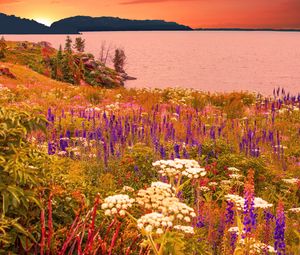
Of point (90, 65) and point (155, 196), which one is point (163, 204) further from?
point (90, 65)

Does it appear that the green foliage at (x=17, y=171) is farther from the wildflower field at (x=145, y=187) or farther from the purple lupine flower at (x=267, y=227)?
the purple lupine flower at (x=267, y=227)

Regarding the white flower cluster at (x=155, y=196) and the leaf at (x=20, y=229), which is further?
the white flower cluster at (x=155, y=196)

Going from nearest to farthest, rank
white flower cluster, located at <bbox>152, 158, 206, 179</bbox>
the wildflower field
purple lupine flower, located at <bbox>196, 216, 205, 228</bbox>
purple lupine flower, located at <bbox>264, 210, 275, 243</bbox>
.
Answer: the wildflower field, white flower cluster, located at <bbox>152, 158, 206, 179</bbox>, purple lupine flower, located at <bbox>264, 210, 275, 243</bbox>, purple lupine flower, located at <bbox>196, 216, 205, 228</bbox>

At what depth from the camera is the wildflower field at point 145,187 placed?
2.98 m

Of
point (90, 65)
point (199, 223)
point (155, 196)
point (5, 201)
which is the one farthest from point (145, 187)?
point (90, 65)

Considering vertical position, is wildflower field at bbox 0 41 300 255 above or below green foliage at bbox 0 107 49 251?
below

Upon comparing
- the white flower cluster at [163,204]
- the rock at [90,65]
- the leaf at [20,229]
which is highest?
the white flower cluster at [163,204]

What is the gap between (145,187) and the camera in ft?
15.7

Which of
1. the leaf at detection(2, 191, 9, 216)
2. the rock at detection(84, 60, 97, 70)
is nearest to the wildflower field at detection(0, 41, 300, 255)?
the leaf at detection(2, 191, 9, 216)

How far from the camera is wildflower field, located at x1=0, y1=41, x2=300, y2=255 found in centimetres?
298

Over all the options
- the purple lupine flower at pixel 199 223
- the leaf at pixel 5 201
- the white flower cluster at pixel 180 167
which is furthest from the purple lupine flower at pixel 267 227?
the leaf at pixel 5 201

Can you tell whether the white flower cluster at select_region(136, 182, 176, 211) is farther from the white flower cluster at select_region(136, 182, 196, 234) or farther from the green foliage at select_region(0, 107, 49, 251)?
the green foliage at select_region(0, 107, 49, 251)

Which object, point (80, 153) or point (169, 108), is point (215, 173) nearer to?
point (80, 153)

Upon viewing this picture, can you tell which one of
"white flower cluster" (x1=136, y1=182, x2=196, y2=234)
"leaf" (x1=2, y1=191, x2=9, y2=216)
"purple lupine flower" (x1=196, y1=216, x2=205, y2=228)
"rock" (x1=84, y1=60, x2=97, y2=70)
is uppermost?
"leaf" (x1=2, y1=191, x2=9, y2=216)
